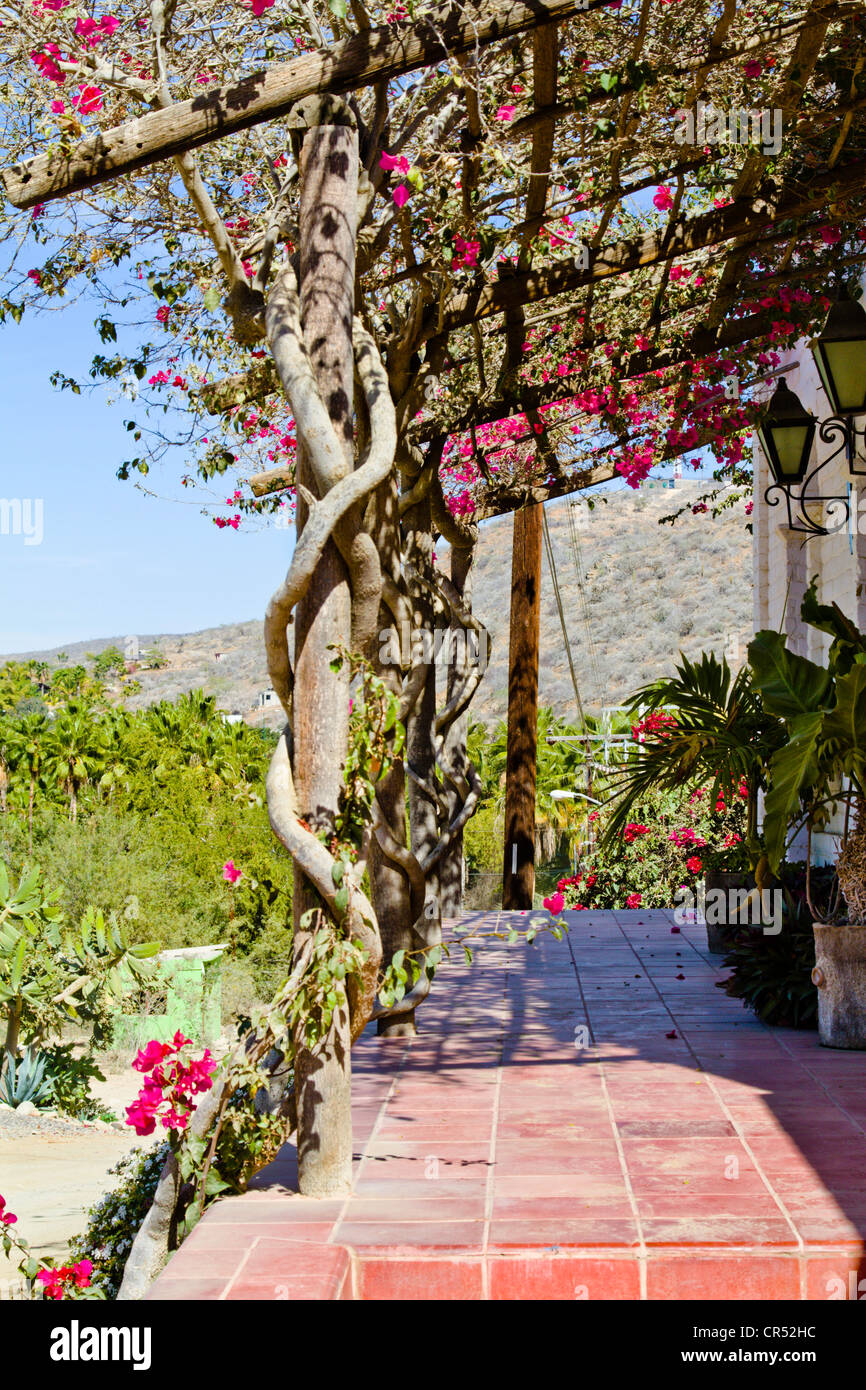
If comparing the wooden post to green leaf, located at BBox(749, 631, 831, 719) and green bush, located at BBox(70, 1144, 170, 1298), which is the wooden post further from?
green bush, located at BBox(70, 1144, 170, 1298)

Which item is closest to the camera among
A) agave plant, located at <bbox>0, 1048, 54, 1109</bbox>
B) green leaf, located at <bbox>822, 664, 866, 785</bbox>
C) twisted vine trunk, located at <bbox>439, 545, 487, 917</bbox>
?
green leaf, located at <bbox>822, 664, 866, 785</bbox>

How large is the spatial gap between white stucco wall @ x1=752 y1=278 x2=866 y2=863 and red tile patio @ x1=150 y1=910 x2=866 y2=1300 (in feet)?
6.83

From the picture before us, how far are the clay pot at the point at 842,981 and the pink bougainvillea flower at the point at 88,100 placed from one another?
4306mm

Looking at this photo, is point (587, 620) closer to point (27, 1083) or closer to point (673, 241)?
point (27, 1083)

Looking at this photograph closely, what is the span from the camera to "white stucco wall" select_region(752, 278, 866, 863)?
8078 millimetres

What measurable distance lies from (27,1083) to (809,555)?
284 inches

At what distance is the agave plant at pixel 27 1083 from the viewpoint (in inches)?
377

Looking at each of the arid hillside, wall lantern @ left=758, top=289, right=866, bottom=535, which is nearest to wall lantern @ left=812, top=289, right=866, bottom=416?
wall lantern @ left=758, top=289, right=866, bottom=535

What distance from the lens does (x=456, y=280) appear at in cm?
617

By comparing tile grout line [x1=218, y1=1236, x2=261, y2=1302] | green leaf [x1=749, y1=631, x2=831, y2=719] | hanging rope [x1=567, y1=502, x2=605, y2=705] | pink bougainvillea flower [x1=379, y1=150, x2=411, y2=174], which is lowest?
tile grout line [x1=218, y1=1236, x2=261, y2=1302]

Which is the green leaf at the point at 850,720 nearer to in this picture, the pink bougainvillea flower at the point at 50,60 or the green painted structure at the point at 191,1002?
the pink bougainvillea flower at the point at 50,60

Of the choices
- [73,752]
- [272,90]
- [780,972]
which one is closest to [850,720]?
[780,972]
